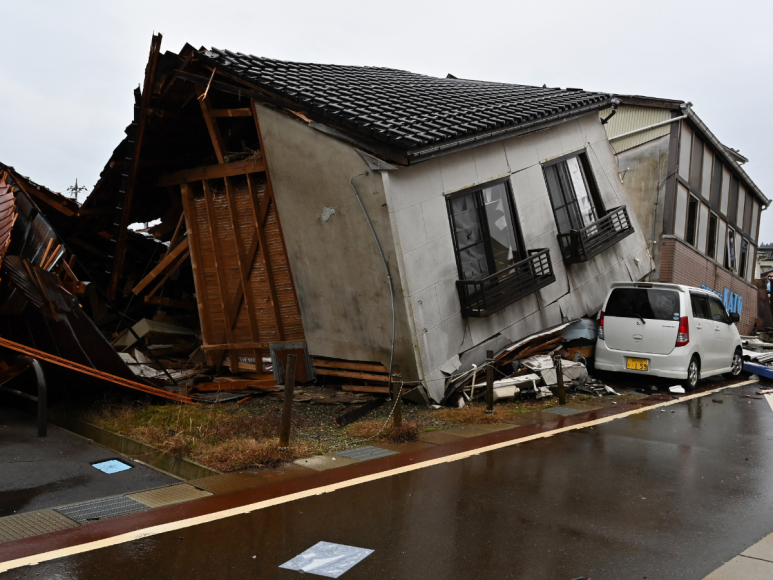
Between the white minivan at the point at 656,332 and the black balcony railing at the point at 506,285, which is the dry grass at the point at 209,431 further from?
the white minivan at the point at 656,332

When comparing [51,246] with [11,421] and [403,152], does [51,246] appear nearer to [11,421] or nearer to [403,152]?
[11,421]

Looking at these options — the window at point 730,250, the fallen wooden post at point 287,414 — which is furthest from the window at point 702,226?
the fallen wooden post at point 287,414

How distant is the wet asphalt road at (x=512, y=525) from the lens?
3.82 m

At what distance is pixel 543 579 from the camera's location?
12.2 feet

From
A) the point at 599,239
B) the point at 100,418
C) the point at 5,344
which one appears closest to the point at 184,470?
the point at 100,418

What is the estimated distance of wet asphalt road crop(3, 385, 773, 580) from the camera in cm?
382

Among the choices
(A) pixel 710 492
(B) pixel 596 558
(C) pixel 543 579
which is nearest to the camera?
(C) pixel 543 579

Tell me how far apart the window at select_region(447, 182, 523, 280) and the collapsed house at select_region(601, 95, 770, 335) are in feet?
24.1

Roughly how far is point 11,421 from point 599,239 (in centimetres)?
1113

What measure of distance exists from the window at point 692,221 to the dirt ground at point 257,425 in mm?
11351

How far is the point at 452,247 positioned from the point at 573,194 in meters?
4.87

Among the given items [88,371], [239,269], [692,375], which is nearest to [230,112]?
[239,269]

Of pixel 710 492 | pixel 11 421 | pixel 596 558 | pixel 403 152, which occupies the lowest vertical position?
pixel 710 492

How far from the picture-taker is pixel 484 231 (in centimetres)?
1048
